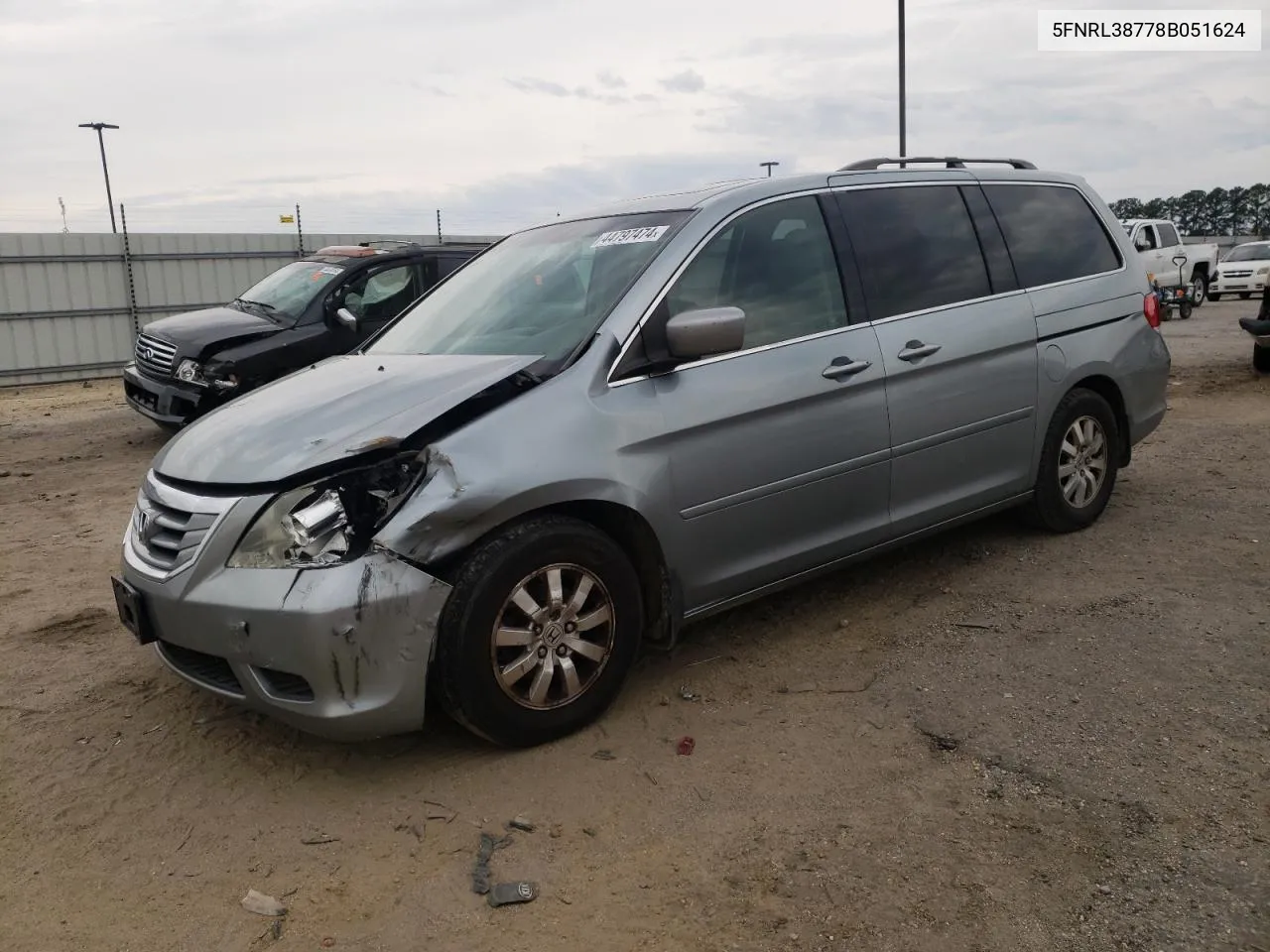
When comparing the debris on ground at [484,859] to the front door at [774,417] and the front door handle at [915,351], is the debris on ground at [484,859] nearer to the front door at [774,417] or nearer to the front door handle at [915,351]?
the front door at [774,417]

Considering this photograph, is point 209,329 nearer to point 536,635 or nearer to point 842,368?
point 842,368

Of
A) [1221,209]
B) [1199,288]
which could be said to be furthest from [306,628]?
[1221,209]

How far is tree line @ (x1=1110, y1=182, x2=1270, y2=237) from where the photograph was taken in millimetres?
74875

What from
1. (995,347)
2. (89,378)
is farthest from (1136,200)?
(995,347)

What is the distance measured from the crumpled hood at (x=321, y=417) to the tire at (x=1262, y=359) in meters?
10.3

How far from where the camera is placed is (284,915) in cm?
255

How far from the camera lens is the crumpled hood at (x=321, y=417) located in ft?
10.1

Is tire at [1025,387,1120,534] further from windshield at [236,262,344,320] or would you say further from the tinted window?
windshield at [236,262,344,320]

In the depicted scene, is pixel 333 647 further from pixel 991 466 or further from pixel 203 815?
pixel 991 466

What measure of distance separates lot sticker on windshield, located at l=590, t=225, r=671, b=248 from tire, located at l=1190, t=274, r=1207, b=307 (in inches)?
890

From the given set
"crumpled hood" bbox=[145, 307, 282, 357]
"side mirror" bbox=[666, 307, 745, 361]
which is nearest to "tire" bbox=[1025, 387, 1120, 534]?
"side mirror" bbox=[666, 307, 745, 361]

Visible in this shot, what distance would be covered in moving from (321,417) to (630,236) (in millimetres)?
1367

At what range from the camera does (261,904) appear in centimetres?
259

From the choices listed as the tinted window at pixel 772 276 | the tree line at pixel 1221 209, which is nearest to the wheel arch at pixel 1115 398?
the tinted window at pixel 772 276
